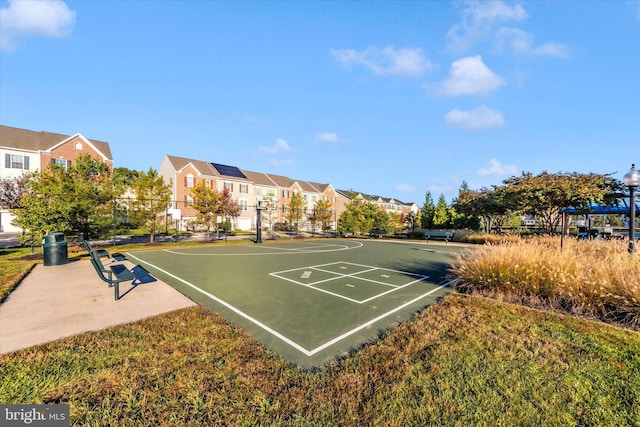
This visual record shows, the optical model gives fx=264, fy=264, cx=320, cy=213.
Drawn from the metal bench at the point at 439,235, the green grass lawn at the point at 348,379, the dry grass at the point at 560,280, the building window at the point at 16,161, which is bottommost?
the metal bench at the point at 439,235

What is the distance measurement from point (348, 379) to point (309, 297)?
3.59 meters

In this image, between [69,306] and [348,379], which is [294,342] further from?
[69,306]

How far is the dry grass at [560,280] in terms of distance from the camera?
5324mm

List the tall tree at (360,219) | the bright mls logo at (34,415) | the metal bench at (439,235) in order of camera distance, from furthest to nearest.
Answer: the tall tree at (360,219), the metal bench at (439,235), the bright mls logo at (34,415)

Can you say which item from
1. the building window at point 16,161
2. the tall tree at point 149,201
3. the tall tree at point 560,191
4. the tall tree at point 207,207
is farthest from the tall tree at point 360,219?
the building window at point 16,161

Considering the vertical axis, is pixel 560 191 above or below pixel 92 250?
above

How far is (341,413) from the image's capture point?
265cm

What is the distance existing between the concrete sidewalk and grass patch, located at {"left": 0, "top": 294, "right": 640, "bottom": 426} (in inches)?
25.2

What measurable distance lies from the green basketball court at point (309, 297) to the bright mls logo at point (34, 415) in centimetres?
231

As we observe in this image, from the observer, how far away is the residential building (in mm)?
29828

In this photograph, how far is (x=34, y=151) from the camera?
31438 millimetres

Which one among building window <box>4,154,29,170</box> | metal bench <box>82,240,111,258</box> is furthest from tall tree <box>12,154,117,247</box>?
building window <box>4,154,29,170</box>

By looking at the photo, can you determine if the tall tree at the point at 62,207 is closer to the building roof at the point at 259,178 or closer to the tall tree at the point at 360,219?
the tall tree at the point at 360,219

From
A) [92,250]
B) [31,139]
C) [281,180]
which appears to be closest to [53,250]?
[92,250]
